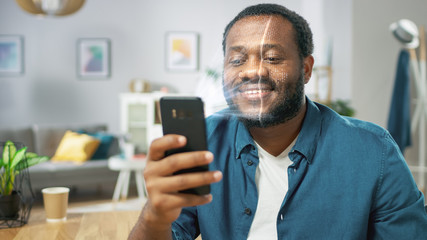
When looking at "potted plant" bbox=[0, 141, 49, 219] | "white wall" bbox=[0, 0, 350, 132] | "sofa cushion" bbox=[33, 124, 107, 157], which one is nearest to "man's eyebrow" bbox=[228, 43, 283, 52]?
"potted plant" bbox=[0, 141, 49, 219]

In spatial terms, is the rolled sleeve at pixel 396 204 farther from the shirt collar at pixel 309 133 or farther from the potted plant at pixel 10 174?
the potted plant at pixel 10 174

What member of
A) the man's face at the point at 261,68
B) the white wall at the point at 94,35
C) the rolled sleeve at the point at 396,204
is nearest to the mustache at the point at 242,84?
the man's face at the point at 261,68

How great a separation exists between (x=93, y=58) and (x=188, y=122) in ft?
15.4

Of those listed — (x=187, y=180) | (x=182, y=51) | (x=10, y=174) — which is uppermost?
(x=182, y=51)

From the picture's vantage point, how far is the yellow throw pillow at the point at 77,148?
12.3 feet

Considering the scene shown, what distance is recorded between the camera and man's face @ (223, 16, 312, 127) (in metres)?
0.60

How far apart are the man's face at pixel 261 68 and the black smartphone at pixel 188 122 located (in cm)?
12

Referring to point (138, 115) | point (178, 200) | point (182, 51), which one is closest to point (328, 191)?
point (178, 200)

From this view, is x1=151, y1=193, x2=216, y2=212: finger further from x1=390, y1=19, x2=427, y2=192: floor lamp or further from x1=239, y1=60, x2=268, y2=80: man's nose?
x1=390, y1=19, x2=427, y2=192: floor lamp

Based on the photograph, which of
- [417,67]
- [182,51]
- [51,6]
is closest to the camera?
[51,6]

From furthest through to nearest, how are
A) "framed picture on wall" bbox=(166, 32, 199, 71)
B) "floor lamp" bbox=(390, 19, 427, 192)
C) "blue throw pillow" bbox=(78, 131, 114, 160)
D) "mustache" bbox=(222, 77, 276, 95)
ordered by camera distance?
1. "framed picture on wall" bbox=(166, 32, 199, 71)
2. "blue throw pillow" bbox=(78, 131, 114, 160)
3. "floor lamp" bbox=(390, 19, 427, 192)
4. "mustache" bbox=(222, 77, 276, 95)

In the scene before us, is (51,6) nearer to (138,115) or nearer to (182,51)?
(138,115)

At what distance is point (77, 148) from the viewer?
12.3ft

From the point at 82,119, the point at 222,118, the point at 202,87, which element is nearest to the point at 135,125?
the point at 82,119
